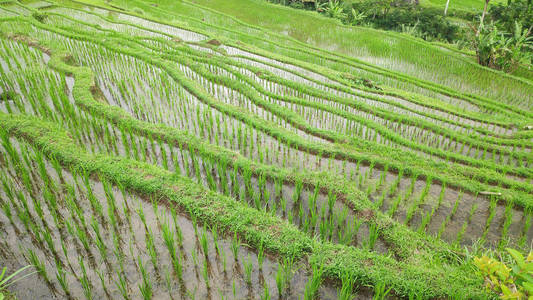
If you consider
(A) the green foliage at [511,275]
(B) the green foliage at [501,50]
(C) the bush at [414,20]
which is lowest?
(A) the green foliage at [511,275]

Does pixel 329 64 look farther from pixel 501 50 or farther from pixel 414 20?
pixel 414 20

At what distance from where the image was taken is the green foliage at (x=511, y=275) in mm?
1262

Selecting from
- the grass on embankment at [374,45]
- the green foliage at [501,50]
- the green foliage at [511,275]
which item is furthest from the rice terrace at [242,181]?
the green foliage at [501,50]

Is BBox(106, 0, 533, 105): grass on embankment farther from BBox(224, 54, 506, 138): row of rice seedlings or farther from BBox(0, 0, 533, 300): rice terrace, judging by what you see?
BBox(224, 54, 506, 138): row of rice seedlings

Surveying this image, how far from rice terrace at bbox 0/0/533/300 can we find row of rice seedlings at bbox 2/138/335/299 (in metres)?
0.01

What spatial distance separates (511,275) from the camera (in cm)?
146

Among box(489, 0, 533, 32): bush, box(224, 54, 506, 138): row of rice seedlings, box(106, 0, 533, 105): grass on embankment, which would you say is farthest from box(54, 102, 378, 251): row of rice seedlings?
box(489, 0, 533, 32): bush

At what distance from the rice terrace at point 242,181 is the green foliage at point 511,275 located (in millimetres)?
11

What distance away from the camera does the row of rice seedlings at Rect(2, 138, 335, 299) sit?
1.72 meters

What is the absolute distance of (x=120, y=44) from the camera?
588 centimetres

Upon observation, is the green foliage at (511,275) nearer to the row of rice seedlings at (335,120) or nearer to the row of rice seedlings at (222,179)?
the row of rice seedlings at (222,179)

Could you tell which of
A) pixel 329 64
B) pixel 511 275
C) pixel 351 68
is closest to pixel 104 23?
pixel 329 64

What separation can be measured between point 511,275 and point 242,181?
1959mm

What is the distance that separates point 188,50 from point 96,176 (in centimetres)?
433
